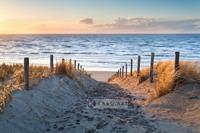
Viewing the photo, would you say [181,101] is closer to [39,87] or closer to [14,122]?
[39,87]

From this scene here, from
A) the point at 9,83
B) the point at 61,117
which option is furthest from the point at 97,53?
the point at 61,117

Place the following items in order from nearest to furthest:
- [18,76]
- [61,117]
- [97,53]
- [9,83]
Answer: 1. [61,117]
2. [9,83]
3. [18,76]
4. [97,53]

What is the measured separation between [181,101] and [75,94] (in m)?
4.09

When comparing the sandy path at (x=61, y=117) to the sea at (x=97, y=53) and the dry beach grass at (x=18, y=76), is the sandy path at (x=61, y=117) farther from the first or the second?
the sea at (x=97, y=53)

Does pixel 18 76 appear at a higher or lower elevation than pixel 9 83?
higher

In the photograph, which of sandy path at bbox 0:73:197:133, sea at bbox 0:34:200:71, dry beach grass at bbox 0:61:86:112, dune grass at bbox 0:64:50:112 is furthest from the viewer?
sea at bbox 0:34:200:71

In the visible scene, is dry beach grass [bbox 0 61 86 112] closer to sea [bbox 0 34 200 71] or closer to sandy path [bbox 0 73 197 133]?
sandy path [bbox 0 73 197 133]

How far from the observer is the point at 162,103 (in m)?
11.2

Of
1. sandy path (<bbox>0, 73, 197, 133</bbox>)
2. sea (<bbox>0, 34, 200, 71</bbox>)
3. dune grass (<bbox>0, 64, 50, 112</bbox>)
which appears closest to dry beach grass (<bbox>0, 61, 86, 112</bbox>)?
dune grass (<bbox>0, 64, 50, 112</bbox>)

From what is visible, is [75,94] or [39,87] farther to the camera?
[75,94]

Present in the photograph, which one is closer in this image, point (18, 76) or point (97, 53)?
point (18, 76)

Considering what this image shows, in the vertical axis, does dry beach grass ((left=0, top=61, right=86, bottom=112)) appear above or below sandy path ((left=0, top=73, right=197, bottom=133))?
above

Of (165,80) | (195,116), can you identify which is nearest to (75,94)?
(165,80)

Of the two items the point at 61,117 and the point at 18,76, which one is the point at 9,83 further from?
the point at 61,117
